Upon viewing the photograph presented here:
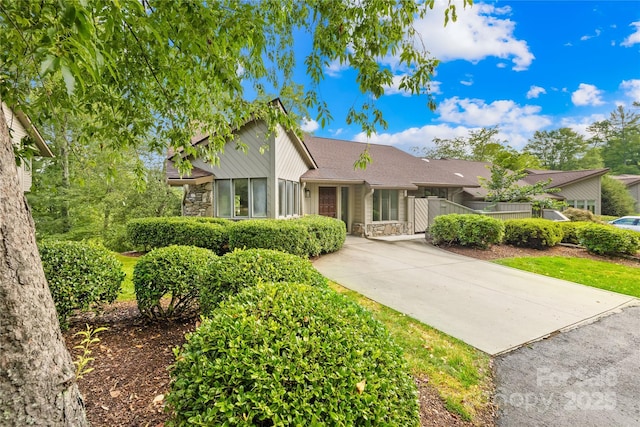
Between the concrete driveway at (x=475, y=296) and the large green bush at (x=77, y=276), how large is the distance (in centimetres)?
421

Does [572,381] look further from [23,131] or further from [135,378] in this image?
[23,131]

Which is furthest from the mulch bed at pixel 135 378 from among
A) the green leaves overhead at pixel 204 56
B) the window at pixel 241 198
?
the window at pixel 241 198

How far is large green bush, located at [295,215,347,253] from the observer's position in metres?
9.50

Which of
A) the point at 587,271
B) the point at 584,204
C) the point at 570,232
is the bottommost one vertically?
the point at 587,271

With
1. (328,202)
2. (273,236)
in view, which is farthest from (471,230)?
(273,236)

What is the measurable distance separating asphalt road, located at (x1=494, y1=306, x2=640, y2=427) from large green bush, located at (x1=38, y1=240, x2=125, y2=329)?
4.36 m

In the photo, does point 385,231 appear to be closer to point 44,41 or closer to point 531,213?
point 531,213

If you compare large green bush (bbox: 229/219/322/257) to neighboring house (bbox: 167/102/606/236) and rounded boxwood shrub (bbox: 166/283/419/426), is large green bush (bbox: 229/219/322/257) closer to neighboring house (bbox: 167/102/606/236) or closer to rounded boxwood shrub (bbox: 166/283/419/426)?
neighboring house (bbox: 167/102/606/236)

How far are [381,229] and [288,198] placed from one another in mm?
5393

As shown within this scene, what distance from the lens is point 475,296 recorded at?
6.00 metres

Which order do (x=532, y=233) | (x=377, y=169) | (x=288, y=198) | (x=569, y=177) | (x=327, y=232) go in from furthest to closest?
(x=569, y=177) → (x=377, y=169) → (x=288, y=198) → (x=532, y=233) → (x=327, y=232)

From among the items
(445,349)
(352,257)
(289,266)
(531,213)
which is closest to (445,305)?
(445,349)

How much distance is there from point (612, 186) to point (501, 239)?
81.1ft

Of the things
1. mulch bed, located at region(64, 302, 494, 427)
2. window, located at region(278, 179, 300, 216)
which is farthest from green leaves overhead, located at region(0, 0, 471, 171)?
window, located at region(278, 179, 300, 216)
